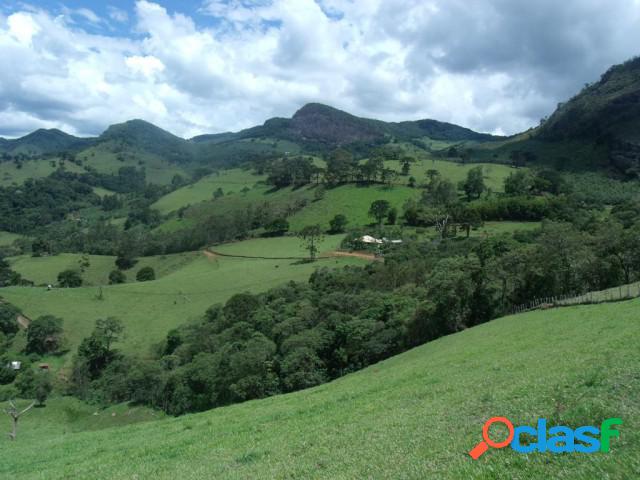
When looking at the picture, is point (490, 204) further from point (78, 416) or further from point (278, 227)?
point (78, 416)

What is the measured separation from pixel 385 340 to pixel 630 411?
3960 cm

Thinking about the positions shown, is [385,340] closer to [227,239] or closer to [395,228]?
[395,228]

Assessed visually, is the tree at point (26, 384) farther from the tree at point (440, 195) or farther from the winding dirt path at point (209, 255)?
the tree at point (440, 195)

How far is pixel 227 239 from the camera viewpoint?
5615 inches

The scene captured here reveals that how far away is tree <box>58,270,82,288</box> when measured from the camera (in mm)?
116875

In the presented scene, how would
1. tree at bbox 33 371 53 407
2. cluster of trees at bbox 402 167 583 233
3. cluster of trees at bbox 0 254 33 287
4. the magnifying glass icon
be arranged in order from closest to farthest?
the magnifying glass icon, tree at bbox 33 371 53 407, cluster of trees at bbox 402 167 583 233, cluster of trees at bbox 0 254 33 287

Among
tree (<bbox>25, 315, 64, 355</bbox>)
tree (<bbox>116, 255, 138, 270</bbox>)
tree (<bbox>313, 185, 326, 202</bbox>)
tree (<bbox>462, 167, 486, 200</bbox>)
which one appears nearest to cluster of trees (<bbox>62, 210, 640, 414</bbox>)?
tree (<bbox>25, 315, 64, 355</bbox>)

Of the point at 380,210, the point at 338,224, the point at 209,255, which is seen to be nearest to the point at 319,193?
the point at 338,224

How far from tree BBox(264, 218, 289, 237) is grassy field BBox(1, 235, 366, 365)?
22.0 metres

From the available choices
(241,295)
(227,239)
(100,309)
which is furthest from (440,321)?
(227,239)

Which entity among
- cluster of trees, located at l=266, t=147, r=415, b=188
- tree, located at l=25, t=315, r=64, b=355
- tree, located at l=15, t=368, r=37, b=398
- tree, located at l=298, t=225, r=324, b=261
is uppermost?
cluster of trees, located at l=266, t=147, r=415, b=188

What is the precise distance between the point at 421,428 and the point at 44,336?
8416 centimetres

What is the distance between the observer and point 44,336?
258 ft

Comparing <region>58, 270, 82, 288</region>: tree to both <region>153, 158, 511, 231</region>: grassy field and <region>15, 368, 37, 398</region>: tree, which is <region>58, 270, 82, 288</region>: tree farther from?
<region>153, 158, 511, 231</region>: grassy field
